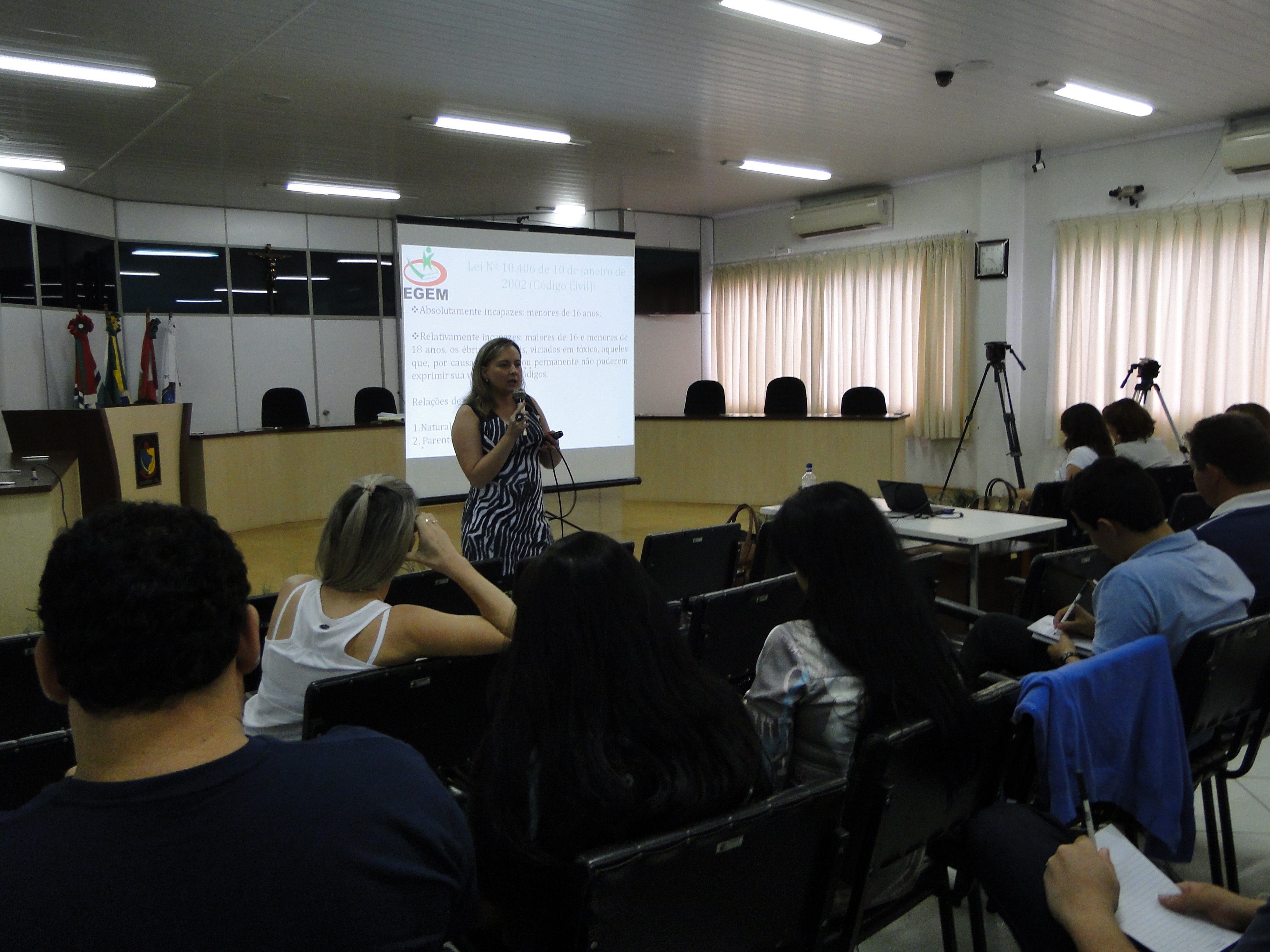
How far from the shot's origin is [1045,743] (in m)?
1.47

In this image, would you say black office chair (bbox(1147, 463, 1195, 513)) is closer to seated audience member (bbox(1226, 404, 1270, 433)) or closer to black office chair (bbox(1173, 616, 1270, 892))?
seated audience member (bbox(1226, 404, 1270, 433))

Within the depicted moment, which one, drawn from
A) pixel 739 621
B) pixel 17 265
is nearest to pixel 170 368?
pixel 17 265

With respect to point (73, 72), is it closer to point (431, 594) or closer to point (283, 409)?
point (283, 409)

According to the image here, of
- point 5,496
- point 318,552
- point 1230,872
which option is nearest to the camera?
point 318,552

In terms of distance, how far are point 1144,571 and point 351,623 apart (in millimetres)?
1679

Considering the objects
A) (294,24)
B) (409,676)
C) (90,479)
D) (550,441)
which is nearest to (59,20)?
(294,24)

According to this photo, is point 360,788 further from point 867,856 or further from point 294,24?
point 294,24

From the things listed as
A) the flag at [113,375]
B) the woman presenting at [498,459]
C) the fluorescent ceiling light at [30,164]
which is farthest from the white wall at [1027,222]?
the flag at [113,375]

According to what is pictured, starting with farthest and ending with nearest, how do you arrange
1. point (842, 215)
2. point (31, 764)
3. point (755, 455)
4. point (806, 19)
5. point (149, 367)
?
point (842, 215) → point (149, 367) → point (755, 455) → point (806, 19) → point (31, 764)

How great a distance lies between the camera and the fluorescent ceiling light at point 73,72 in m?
4.77

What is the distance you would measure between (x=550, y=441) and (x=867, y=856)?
2.27 metres

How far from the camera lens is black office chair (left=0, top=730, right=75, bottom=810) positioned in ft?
4.33

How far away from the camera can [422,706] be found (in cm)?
176

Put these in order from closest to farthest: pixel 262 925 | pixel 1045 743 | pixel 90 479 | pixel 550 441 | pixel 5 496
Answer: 1. pixel 262 925
2. pixel 1045 743
3. pixel 550 441
4. pixel 5 496
5. pixel 90 479
